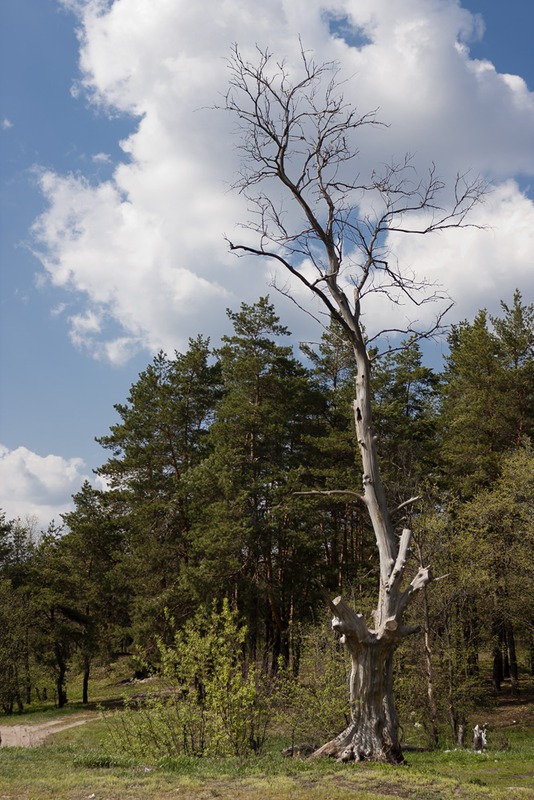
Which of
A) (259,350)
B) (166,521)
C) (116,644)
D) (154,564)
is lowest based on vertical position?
(116,644)

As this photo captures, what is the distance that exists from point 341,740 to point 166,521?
2066 cm

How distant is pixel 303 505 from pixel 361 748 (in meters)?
15.5

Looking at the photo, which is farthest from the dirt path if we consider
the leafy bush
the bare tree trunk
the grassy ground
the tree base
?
the bare tree trunk

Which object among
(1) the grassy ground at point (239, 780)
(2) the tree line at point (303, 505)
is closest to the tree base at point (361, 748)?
(1) the grassy ground at point (239, 780)

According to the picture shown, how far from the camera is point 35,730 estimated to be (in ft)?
91.0

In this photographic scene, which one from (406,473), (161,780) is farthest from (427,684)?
(161,780)

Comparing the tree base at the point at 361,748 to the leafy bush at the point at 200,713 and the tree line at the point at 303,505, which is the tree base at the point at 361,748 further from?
the tree line at the point at 303,505

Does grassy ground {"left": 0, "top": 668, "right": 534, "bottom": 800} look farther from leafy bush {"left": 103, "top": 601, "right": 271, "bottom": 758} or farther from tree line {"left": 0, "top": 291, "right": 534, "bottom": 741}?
tree line {"left": 0, "top": 291, "right": 534, "bottom": 741}

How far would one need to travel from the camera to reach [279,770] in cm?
777

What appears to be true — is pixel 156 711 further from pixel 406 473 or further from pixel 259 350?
pixel 259 350

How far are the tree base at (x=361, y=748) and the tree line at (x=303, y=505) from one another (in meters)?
8.23

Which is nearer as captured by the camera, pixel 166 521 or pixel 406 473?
pixel 406 473

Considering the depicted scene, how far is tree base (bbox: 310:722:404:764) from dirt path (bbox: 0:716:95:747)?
19.5 meters

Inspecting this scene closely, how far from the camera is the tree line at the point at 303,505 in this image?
20969 mm
